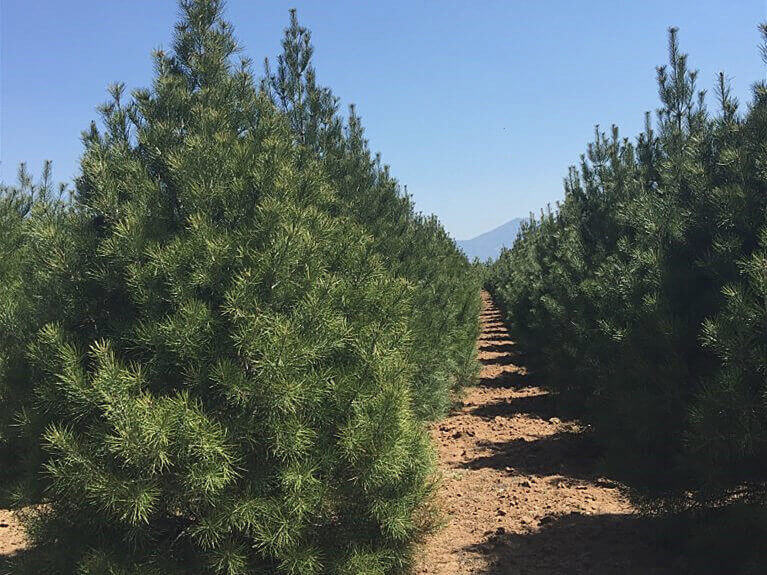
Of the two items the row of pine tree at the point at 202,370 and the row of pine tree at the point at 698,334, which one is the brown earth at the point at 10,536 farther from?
the row of pine tree at the point at 698,334

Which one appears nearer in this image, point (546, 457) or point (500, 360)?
point (546, 457)

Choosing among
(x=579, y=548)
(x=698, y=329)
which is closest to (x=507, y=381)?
(x=579, y=548)

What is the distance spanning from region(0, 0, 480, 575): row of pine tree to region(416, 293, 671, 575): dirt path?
5.11 feet

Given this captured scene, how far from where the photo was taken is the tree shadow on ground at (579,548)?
15.3 ft

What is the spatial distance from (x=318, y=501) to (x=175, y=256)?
1648 millimetres

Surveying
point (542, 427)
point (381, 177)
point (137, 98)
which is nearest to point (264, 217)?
point (137, 98)

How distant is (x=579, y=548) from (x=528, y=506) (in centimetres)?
127

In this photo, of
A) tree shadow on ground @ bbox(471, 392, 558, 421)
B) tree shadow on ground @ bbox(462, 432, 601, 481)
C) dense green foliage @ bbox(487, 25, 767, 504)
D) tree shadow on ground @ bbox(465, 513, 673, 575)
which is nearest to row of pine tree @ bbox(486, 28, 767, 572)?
dense green foliage @ bbox(487, 25, 767, 504)

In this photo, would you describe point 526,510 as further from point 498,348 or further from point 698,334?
point 498,348

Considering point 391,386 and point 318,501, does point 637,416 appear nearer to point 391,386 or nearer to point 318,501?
point 391,386

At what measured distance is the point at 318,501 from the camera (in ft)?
11.1

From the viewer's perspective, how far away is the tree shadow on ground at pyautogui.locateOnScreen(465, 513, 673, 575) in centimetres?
466

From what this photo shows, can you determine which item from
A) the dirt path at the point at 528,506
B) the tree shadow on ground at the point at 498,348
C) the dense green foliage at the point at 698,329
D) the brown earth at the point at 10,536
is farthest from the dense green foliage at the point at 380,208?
the tree shadow on ground at the point at 498,348

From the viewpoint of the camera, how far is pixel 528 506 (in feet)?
20.9
